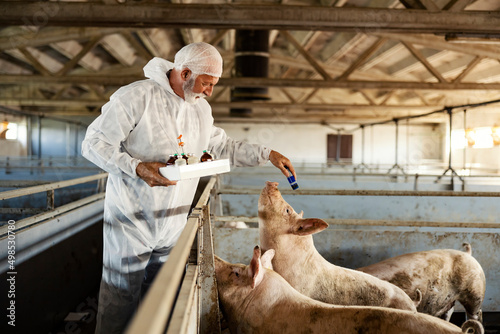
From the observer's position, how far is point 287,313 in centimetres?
166

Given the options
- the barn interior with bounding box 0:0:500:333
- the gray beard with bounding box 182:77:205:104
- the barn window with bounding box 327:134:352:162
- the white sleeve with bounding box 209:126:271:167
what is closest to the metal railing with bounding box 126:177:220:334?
the barn interior with bounding box 0:0:500:333

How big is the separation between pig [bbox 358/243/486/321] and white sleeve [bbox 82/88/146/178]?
1717 mm

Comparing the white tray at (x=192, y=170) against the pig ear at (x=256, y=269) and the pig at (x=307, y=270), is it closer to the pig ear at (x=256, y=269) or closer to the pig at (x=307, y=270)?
the pig ear at (x=256, y=269)

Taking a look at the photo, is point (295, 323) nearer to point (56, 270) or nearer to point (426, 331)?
point (426, 331)

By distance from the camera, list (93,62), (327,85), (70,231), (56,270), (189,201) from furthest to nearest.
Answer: (93,62) < (327,85) < (70,231) < (56,270) < (189,201)

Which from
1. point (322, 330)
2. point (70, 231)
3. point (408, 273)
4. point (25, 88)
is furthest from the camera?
point (25, 88)

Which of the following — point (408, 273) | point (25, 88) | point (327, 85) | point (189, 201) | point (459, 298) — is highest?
point (25, 88)

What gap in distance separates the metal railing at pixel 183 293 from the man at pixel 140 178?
0.90 feet

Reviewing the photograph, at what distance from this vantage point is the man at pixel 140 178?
5.91ft

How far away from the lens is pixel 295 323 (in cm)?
161

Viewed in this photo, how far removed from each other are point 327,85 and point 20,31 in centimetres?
565

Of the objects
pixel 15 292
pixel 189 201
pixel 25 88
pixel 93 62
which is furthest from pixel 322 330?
pixel 25 88

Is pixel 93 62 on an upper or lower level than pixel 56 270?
upper

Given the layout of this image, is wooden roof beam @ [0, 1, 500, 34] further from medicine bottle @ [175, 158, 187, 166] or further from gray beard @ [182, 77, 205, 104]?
medicine bottle @ [175, 158, 187, 166]
